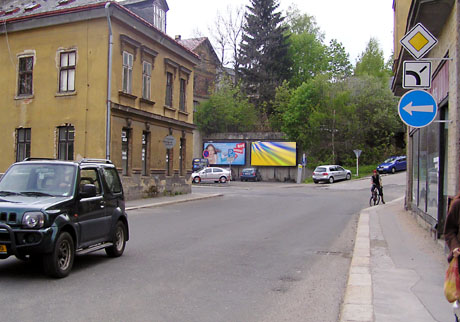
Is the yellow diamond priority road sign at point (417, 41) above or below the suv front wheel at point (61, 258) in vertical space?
→ above

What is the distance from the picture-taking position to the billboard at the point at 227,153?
5484 cm

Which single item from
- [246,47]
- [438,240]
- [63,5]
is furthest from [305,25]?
[438,240]

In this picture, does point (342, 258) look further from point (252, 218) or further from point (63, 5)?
point (63, 5)

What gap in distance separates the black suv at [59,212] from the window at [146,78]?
53.5 ft

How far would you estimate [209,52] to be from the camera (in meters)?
63.5

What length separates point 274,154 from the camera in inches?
2099

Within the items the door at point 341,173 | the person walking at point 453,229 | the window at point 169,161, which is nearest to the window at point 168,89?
the window at point 169,161

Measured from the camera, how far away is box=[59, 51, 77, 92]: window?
22641 mm

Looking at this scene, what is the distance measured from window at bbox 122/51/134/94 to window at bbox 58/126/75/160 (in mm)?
3201

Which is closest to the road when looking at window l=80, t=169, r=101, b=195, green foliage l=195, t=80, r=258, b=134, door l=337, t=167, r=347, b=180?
window l=80, t=169, r=101, b=195

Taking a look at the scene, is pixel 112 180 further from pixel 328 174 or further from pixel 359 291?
pixel 328 174

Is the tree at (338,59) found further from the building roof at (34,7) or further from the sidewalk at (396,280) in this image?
the sidewalk at (396,280)

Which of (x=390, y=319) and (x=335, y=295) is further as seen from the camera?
(x=335, y=295)

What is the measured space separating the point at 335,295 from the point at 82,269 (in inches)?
159
